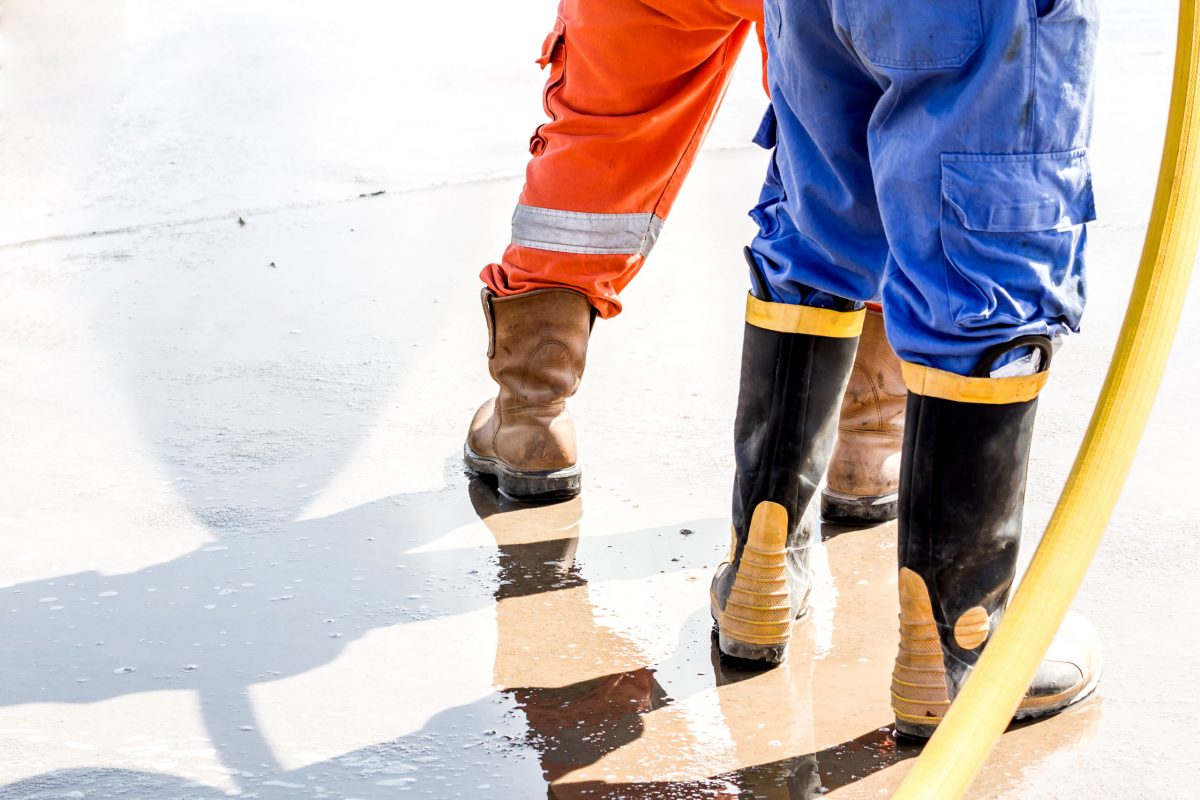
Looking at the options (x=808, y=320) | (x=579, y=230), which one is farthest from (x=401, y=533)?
(x=808, y=320)

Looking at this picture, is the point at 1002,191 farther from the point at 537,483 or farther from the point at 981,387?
the point at 537,483

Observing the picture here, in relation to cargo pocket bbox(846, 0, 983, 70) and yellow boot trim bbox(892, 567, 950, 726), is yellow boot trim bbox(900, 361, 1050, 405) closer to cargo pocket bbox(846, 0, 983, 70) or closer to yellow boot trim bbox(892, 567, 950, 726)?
yellow boot trim bbox(892, 567, 950, 726)

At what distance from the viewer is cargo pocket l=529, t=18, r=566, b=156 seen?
2.38 meters

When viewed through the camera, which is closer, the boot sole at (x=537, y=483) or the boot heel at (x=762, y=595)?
the boot heel at (x=762, y=595)

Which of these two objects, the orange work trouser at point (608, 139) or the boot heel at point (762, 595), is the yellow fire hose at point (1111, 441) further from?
the orange work trouser at point (608, 139)

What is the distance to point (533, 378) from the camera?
2465 mm

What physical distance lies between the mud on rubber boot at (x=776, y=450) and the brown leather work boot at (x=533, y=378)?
54cm

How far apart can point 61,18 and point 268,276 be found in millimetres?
3231

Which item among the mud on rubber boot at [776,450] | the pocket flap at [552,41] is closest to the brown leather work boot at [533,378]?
the pocket flap at [552,41]

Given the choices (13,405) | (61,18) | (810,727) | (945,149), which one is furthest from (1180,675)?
(61,18)

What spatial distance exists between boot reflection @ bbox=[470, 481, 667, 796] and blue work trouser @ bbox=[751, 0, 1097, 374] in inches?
22.9

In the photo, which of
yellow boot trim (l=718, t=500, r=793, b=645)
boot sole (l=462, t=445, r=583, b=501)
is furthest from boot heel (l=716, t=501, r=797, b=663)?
boot sole (l=462, t=445, r=583, b=501)

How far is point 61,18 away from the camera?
591 centimetres

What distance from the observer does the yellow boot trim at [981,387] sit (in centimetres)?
159
